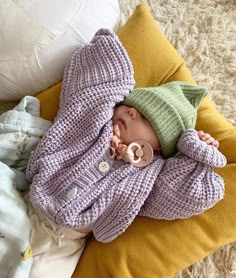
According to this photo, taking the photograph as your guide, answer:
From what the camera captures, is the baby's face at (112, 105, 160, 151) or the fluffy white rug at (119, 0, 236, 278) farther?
the fluffy white rug at (119, 0, 236, 278)

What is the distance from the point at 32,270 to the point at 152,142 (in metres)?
0.35

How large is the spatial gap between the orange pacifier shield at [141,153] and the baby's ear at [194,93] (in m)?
0.15

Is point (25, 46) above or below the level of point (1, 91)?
above

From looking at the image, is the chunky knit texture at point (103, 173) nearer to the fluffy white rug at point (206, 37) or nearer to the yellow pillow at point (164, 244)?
the yellow pillow at point (164, 244)

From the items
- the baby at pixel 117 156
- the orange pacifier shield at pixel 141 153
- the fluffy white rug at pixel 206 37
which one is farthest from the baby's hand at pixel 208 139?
the fluffy white rug at pixel 206 37

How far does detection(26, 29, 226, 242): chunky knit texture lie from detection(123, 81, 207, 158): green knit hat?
0.08ft

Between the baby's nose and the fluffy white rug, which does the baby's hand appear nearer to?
the baby's nose

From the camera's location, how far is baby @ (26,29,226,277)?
2.83ft

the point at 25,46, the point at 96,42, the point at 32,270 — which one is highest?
the point at 96,42

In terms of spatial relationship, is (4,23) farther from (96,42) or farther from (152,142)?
(152,142)

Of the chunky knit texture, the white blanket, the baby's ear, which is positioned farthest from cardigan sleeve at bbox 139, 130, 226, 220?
the white blanket

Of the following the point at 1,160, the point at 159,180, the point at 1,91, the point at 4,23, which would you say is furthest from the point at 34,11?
the point at 159,180

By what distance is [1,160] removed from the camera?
941 mm

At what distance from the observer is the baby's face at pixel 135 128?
909 mm
